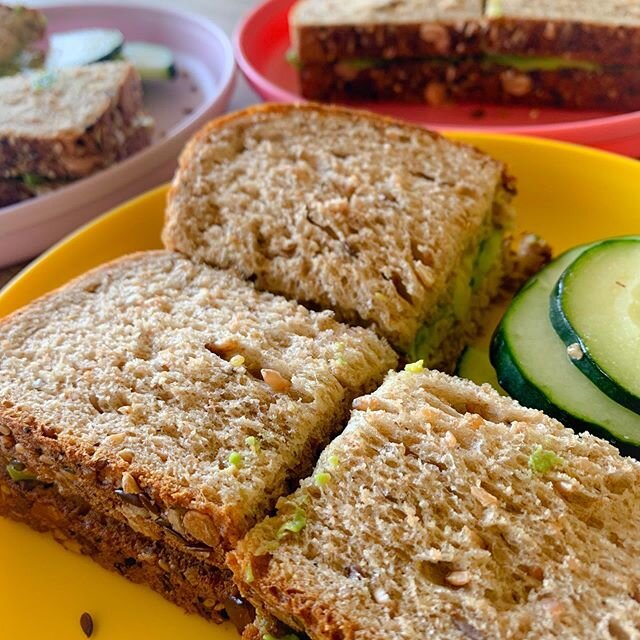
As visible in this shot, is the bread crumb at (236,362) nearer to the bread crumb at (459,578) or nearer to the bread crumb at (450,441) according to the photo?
the bread crumb at (450,441)

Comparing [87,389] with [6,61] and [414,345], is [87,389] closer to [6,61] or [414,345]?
[414,345]

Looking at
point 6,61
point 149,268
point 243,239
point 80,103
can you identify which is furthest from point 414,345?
point 6,61

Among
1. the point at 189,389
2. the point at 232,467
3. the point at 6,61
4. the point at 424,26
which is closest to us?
the point at 232,467

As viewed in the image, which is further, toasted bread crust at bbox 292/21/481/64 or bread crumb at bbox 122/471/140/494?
toasted bread crust at bbox 292/21/481/64

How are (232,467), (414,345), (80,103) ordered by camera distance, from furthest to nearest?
(80,103) < (414,345) < (232,467)

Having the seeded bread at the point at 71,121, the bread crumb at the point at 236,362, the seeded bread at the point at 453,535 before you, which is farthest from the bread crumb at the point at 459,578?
the seeded bread at the point at 71,121

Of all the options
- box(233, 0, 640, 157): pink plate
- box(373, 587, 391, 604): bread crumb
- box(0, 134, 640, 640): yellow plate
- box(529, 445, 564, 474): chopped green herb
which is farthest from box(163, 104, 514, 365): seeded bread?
box(373, 587, 391, 604): bread crumb

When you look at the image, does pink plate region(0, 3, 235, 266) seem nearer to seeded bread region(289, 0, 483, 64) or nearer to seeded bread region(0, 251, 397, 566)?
seeded bread region(289, 0, 483, 64)
